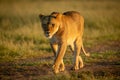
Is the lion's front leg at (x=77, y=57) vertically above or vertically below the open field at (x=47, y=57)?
above

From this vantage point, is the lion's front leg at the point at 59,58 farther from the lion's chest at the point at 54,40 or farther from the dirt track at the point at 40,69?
the dirt track at the point at 40,69

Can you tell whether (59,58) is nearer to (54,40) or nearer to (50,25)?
(54,40)

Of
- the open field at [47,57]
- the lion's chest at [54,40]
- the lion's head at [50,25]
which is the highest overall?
the lion's head at [50,25]

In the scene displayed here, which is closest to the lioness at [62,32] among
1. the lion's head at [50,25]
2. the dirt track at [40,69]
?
the lion's head at [50,25]

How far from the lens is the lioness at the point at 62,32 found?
7.57 m

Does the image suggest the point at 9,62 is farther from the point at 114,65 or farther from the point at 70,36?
the point at 114,65

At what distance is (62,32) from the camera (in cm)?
789

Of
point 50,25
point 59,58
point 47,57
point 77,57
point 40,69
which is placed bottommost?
point 47,57

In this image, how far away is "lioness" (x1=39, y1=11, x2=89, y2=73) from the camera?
24.8 ft

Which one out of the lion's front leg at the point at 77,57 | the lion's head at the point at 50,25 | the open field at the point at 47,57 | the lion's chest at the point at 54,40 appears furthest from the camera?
the lion's front leg at the point at 77,57

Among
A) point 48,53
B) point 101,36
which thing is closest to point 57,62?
point 48,53

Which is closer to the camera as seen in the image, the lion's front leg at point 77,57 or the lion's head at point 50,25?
the lion's head at point 50,25

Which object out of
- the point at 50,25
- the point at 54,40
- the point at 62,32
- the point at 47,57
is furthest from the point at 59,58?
the point at 47,57

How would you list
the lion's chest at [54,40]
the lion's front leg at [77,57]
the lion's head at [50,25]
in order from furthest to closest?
the lion's front leg at [77,57] → the lion's chest at [54,40] → the lion's head at [50,25]
